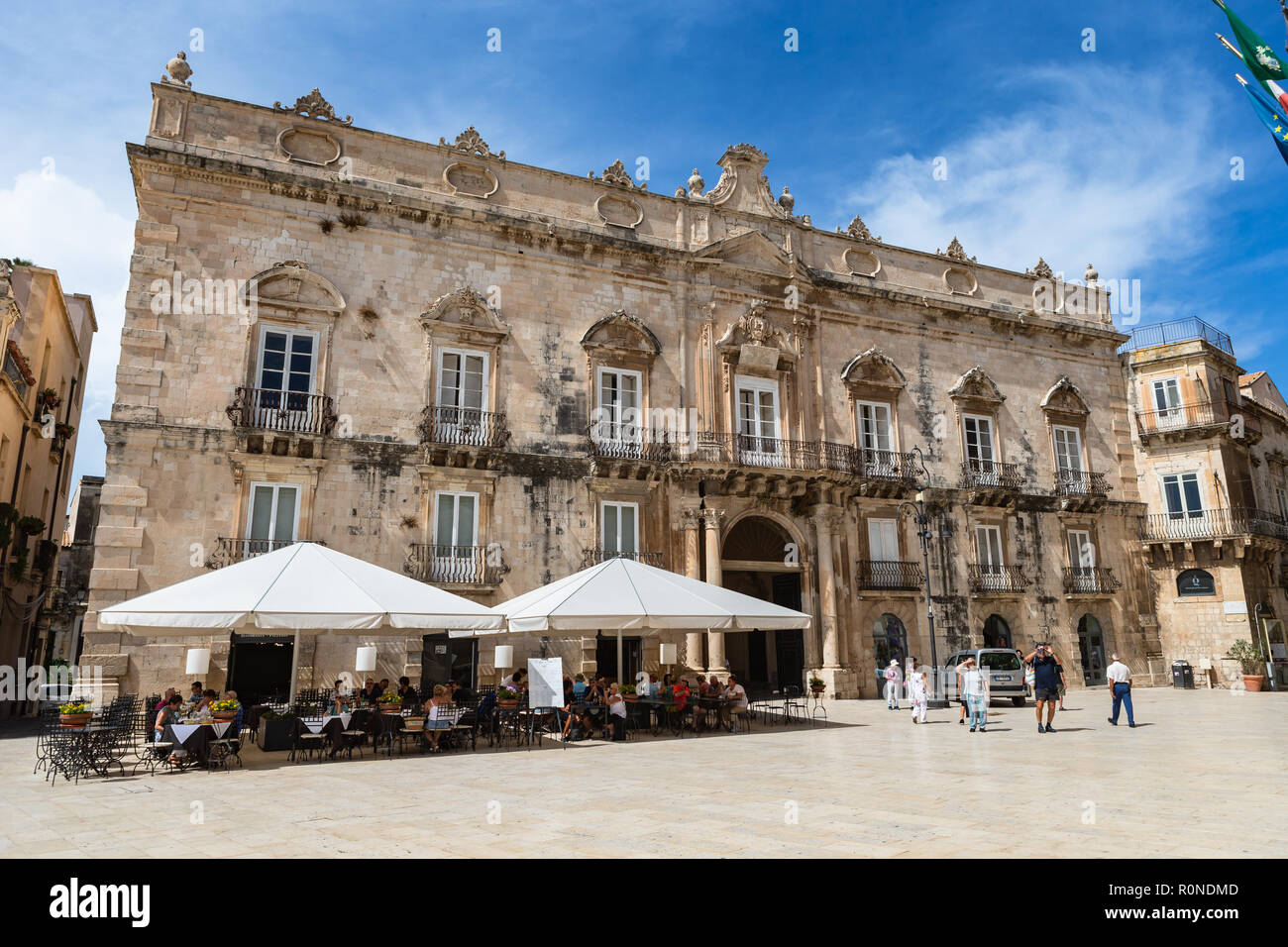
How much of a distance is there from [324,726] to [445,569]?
745 centimetres

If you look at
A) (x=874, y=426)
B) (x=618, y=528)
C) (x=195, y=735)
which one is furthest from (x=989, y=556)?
(x=195, y=735)

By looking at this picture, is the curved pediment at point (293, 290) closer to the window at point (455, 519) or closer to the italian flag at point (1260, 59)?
the window at point (455, 519)

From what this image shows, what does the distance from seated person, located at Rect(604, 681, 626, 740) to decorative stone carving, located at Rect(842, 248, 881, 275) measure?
18255 millimetres

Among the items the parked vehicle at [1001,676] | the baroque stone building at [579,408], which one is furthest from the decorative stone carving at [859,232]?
the parked vehicle at [1001,676]

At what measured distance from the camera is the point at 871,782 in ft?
31.0

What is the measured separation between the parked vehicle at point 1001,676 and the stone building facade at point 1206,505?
12.7 meters

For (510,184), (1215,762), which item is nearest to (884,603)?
(1215,762)

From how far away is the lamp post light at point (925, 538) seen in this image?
22922 mm

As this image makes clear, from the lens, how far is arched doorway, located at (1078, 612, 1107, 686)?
27.9 meters

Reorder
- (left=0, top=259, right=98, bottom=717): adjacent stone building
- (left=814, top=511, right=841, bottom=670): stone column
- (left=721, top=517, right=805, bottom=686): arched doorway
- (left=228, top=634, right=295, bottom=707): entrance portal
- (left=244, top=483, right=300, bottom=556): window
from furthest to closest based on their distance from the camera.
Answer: (left=721, top=517, right=805, bottom=686): arched doorway < (left=814, top=511, right=841, bottom=670): stone column < (left=0, top=259, right=98, bottom=717): adjacent stone building < (left=244, top=483, right=300, bottom=556): window < (left=228, top=634, right=295, bottom=707): entrance portal

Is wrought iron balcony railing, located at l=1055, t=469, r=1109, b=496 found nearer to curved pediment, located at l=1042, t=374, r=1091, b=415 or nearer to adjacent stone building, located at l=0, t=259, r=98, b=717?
curved pediment, located at l=1042, t=374, r=1091, b=415

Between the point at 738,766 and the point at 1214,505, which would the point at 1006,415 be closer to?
the point at 1214,505

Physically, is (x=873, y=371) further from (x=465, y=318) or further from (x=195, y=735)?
(x=195, y=735)

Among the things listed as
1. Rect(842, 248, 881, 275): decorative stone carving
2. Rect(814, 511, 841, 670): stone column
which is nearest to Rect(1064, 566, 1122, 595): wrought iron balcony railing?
Rect(814, 511, 841, 670): stone column
